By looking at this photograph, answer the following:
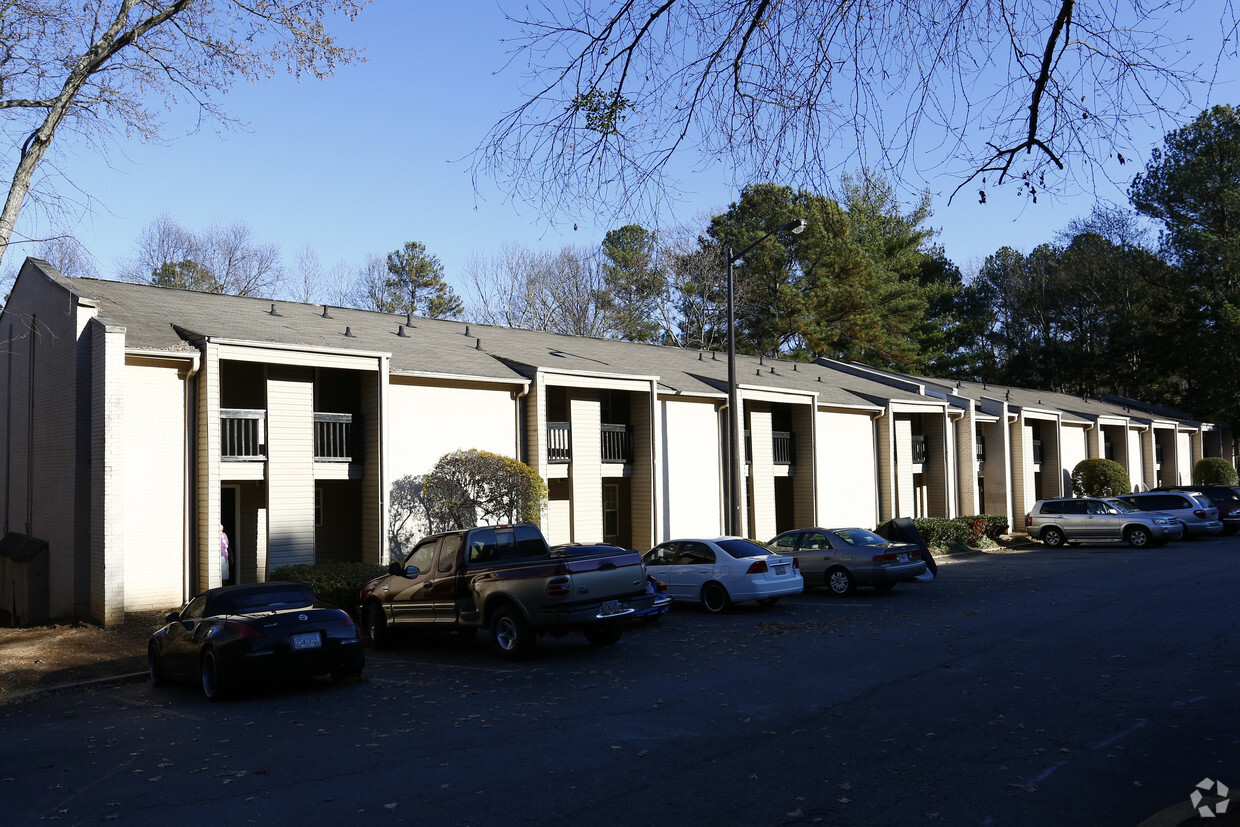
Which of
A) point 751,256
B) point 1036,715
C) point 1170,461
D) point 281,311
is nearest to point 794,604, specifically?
point 1036,715

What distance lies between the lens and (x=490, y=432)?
22.5 meters

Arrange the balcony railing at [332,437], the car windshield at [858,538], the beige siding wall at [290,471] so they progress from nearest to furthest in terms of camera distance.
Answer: the beige siding wall at [290,471] → the balcony railing at [332,437] → the car windshield at [858,538]

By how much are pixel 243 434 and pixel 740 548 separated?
9.89 meters

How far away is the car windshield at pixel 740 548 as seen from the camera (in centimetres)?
1839

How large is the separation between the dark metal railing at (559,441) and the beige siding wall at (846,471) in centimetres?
998

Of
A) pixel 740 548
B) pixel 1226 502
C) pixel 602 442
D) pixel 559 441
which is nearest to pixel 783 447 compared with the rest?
pixel 602 442

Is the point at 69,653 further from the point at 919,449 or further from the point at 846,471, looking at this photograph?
the point at 919,449

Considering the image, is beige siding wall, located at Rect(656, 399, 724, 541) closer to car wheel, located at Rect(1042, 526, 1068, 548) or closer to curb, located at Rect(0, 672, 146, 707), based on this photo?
car wheel, located at Rect(1042, 526, 1068, 548)

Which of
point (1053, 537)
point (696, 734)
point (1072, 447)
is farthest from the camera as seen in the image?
point (1072, 447)

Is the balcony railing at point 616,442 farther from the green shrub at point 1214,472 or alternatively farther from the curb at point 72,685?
the green shrub at point 1214,472

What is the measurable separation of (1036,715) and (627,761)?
13.0ft

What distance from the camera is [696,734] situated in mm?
8547

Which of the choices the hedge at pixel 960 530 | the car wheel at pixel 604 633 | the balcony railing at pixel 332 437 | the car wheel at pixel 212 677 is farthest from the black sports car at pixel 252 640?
the hedge at pixel 960 530

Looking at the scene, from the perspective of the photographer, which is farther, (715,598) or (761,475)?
(761,475)
